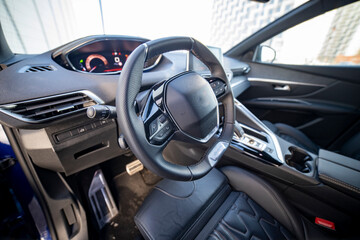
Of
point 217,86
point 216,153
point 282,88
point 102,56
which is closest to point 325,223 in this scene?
point 216,153

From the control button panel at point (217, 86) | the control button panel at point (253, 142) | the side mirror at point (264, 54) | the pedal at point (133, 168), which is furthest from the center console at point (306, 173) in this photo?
the side mirror at point (264, 54)

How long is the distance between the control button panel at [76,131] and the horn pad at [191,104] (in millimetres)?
481

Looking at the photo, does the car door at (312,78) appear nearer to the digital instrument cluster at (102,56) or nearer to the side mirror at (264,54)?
the side mirror at (264,54)

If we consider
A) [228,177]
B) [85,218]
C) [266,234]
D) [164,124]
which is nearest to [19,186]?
[85,218]

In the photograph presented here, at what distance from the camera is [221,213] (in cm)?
91

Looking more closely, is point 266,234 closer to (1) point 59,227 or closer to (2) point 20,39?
(1) point 59,227

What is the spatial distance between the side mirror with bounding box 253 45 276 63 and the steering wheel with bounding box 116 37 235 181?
146 cm

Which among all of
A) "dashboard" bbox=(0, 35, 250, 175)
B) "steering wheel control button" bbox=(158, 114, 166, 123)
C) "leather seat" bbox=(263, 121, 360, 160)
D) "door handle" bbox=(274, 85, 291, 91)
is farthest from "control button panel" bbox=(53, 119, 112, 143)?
"door handle" bbox=(274, 85, 291, 91)

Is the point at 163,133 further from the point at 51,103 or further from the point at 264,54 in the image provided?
the point at 264,54

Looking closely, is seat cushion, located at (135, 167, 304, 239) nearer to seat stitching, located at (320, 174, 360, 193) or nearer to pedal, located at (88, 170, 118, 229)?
seat stitching, located at (320, 174, 360, 193)

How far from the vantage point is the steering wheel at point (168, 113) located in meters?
0.51

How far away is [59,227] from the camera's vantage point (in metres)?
0.99

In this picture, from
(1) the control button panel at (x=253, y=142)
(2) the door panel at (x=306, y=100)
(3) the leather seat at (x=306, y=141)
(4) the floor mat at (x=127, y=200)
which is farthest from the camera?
(2) the door panel at (x=306, y=100)

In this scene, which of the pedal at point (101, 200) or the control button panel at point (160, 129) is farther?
the pedal at point (101, 200)
